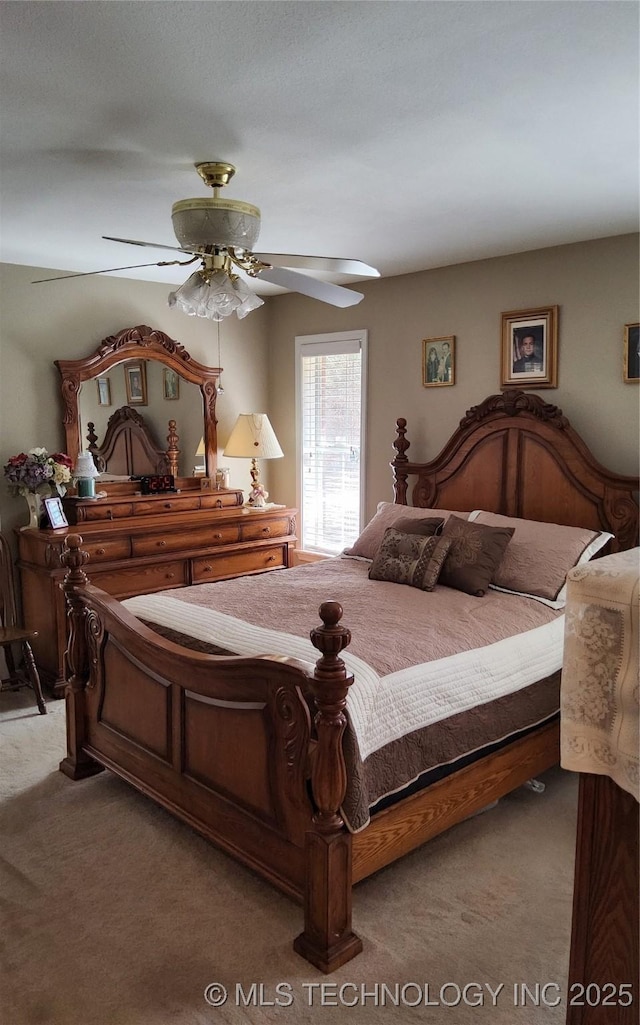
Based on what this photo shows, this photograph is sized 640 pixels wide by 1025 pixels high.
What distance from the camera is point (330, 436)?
18.0 ft

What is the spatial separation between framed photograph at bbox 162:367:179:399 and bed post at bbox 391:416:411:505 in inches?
62.9

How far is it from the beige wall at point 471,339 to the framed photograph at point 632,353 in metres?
0.04

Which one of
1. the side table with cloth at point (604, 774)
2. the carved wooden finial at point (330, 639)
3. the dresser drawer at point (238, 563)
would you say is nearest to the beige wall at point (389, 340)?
the dresser drawer at point (238, 563)

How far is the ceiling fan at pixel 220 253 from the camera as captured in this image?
268 centimetres

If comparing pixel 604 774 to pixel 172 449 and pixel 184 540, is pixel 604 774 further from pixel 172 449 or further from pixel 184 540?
pixel 172 449

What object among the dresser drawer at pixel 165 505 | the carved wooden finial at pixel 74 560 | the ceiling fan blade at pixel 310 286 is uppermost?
the ceiling fan blade at pixel 310 286

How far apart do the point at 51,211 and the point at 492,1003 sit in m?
3.50

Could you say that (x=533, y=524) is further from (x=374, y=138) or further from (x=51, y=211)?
(x=51, y=211)

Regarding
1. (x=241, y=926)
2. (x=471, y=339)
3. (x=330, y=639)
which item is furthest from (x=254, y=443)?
(x=241, y=926)

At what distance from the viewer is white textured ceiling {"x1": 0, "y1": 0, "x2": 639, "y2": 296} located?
176 centimetres

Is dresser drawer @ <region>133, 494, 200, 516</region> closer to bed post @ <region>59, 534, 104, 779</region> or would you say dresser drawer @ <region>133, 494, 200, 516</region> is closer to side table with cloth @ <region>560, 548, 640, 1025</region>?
bed post @ <region>59, 534, 104, 779</region>

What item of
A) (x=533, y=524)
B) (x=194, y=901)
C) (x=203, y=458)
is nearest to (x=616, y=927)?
(x=194, y=901)

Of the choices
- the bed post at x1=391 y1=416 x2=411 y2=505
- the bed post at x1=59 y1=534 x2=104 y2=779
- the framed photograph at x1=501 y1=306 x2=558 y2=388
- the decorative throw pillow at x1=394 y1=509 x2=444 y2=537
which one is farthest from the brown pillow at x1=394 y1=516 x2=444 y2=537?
the bed post at x1=59 y1=534 x2=104 y2=779

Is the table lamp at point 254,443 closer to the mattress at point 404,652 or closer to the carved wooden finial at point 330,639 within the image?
the mattress at point 404,652
